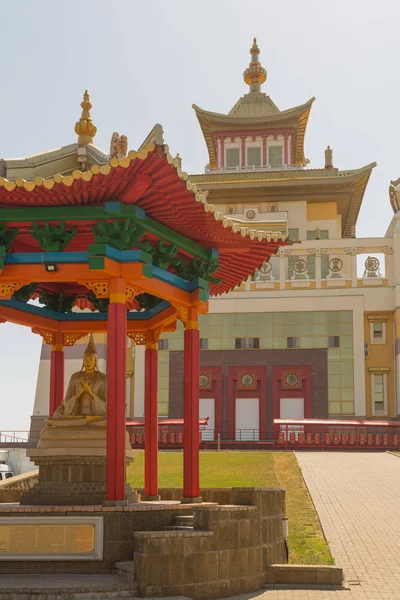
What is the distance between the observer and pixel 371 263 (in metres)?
49.3

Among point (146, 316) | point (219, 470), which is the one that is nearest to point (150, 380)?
point (146, 316)

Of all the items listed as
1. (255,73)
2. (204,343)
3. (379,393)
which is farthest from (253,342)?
(255,73)

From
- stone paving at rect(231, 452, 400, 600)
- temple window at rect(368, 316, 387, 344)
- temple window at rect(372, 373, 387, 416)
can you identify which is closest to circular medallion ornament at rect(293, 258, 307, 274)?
temple window at rect(368, 316, 387, 344)

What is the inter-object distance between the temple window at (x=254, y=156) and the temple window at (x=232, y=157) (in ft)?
2.63

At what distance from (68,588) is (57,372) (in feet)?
22.3

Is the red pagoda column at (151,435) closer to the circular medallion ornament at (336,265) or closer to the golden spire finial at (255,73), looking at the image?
the circular medallion ornament at (336,265)

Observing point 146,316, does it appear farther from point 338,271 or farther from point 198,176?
point 198,176

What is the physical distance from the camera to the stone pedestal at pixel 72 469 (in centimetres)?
1266

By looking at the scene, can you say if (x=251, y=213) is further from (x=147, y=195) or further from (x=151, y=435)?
(x=147, y=195)

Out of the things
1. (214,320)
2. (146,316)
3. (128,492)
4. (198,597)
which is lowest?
(198,597)

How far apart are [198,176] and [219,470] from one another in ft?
112

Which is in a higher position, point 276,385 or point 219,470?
point 276,385

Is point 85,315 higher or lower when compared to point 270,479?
higher

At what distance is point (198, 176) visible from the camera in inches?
2253
